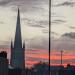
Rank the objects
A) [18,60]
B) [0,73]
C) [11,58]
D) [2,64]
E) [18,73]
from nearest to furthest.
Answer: [11,58], [18,60], [0,73], [18,73], [2,64]

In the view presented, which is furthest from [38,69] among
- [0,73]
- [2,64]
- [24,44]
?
[2,64]

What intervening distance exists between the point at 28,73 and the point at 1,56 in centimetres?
1252

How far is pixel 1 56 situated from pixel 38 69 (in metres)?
15.6

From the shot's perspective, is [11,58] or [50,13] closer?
[50,13]

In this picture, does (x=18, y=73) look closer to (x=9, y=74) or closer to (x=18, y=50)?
(x=9, y=74)

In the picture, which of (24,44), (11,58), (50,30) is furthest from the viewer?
(11,58)

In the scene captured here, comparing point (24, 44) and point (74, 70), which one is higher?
point (24, 44)

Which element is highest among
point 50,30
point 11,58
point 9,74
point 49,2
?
point 49,2

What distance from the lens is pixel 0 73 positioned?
23484 mm

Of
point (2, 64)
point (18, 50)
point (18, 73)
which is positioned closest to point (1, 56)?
point (2, 64)

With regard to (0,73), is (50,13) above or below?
above

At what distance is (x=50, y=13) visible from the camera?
Result: 7133 mm

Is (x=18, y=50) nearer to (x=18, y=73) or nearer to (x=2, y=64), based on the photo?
(x=18, y=73)

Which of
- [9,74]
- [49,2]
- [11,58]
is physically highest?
[49,2]
